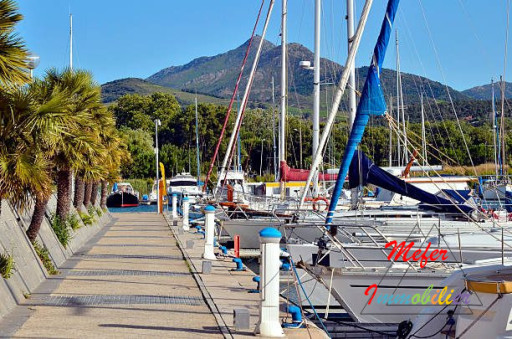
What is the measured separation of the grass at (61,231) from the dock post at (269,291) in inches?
496

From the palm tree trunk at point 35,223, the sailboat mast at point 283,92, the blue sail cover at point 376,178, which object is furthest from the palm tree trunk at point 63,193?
the sailboat mast at point 283,92

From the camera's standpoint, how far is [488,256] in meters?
16.3

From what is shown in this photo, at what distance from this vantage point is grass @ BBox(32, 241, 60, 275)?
17691mm

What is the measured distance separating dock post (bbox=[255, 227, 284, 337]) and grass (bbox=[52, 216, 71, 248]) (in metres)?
12.6

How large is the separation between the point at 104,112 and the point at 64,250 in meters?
8.26

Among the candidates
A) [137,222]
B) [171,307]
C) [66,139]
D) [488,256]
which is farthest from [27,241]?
[137,222]

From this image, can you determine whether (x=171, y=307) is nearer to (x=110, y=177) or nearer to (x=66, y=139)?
(x=66, y=139)

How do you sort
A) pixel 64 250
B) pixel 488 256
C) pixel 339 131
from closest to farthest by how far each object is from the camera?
1. pixel 488 256
2. pixel 64 250
3. pixel 339 131

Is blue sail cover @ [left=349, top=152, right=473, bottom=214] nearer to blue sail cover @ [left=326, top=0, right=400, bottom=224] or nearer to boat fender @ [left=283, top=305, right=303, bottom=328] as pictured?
blue sail cover @ [left=326, top=0, right=400, bottom=224]

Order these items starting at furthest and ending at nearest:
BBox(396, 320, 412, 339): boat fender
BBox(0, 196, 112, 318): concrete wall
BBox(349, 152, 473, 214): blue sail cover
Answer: BBox(349, 152, 473, 214): blue sail cover → BBox(0, 196, 112, 318): concrete wall → BBox(396, 320, 412, 339): boat fender

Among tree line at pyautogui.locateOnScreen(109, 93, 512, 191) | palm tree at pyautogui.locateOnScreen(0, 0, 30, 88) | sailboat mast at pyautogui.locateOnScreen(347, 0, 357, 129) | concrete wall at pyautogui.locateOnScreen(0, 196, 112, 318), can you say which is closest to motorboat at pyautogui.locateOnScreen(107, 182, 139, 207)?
tree line at pyautogui.locateOnScreen(109, 93, 512, 191)

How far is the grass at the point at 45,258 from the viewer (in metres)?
17.7

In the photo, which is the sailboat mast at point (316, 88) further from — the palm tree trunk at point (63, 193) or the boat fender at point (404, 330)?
the boat fender at point (404, 330)

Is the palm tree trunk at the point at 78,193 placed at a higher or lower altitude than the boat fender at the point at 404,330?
Answer: higher
